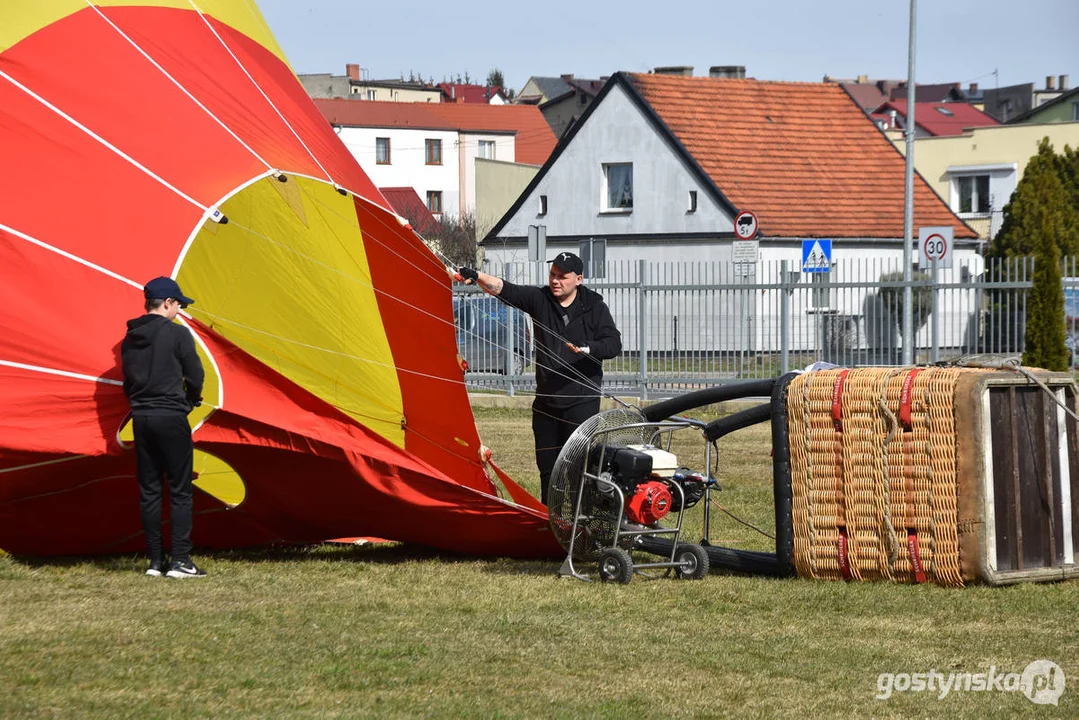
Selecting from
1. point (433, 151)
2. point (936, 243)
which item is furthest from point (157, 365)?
point (433, 151)

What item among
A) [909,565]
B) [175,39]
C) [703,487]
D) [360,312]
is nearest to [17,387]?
[360,312]

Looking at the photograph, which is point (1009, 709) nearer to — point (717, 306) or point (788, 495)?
point (788, 495)

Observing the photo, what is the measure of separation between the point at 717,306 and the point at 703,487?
12.6 m

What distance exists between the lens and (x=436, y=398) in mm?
8688

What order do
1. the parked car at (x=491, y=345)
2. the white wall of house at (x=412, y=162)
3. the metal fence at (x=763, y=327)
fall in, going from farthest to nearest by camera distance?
the white wall of house at (x=412, y=162) < the parked car at (x=491, y=345) < the metal fence at (x=763, y=327)

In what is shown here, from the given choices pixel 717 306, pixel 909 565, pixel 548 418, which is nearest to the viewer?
pixel 909 565

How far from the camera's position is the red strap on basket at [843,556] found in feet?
23.2

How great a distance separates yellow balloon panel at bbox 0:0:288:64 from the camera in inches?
316

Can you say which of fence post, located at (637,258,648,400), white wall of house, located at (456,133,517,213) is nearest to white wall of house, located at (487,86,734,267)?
fence post, located at (637,258,648,400)

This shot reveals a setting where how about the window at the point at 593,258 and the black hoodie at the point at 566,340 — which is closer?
the black hoodie at the point at 566,340

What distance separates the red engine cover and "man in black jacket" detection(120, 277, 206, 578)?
221cm

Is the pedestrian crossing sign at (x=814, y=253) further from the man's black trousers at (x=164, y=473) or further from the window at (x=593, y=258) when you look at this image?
the man's black trousers at (x=164, y=473)

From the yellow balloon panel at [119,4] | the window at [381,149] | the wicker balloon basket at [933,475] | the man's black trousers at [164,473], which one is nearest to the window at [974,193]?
the window at [381,149]

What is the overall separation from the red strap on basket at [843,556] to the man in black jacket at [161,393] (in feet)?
10.5
